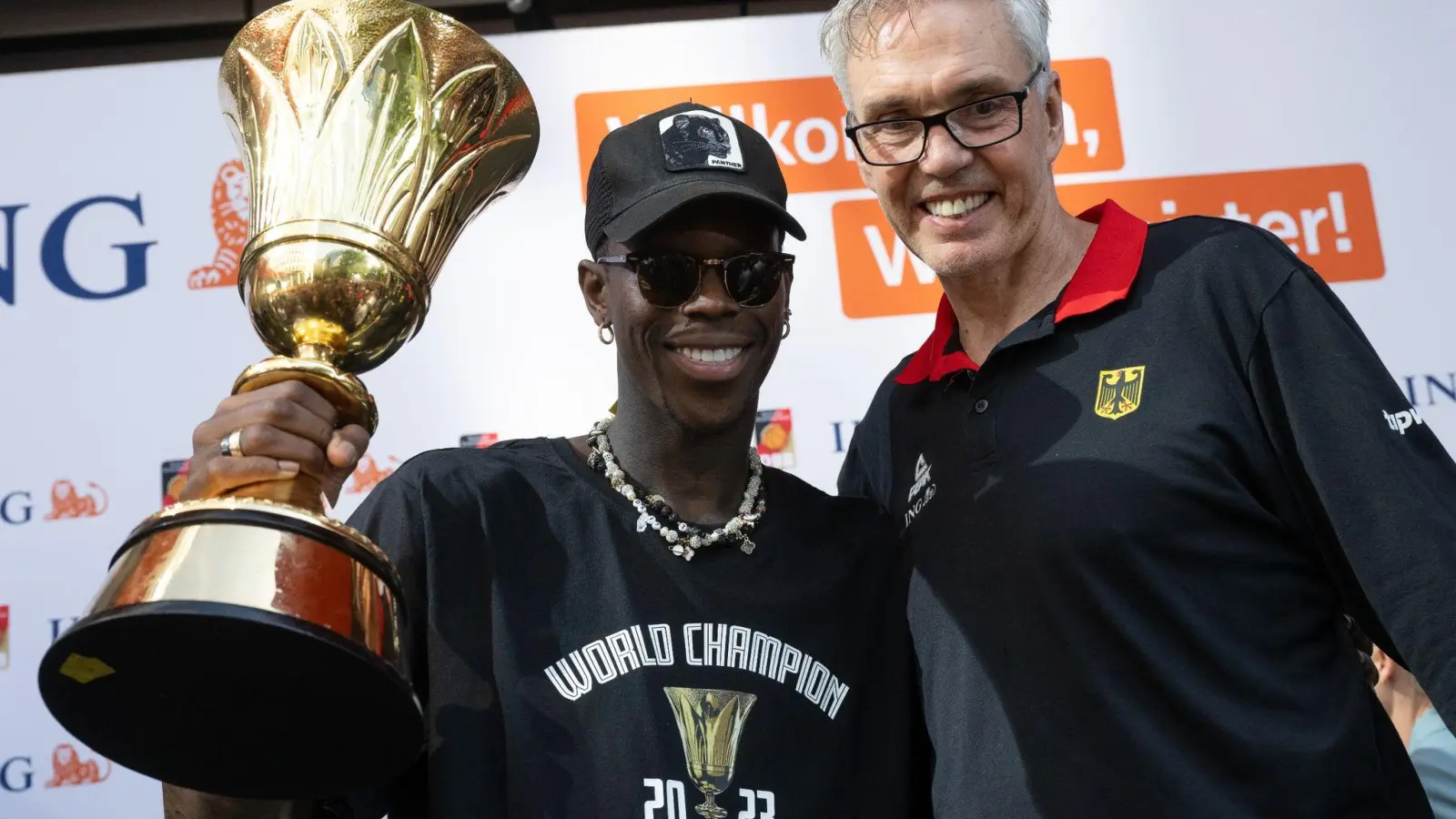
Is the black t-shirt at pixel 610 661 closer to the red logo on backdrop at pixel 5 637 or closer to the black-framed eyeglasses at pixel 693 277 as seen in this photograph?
the black-framed eyeglasses at pixel 693 277

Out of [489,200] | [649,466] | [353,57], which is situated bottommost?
[649,466]

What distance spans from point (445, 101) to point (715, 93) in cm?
154

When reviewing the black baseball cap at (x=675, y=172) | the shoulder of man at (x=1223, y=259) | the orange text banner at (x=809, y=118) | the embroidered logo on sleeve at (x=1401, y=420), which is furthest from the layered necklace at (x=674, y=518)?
the orange text banner at (x=809, y=118)

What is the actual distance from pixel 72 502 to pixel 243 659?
180 cm

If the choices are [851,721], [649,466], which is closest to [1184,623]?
[851,721]

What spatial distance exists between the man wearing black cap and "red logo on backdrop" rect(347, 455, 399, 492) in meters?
1.06

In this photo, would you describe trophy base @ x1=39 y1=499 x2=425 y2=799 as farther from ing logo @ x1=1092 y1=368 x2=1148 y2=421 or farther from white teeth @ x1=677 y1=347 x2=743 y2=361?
ing logo @ x1=1092 y1=368 x2=1148 y2=421

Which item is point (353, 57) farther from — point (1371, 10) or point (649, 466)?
point (1371, 10)

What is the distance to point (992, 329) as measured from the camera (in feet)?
6.56

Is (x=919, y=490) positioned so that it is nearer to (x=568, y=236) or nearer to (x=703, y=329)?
(x=703, y=329)

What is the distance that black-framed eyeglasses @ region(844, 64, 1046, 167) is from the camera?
76.2 inches

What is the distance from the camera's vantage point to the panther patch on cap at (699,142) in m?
1.87

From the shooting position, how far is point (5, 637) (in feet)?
9.26

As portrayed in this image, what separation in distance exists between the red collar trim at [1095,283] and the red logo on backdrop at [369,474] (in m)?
1.26
